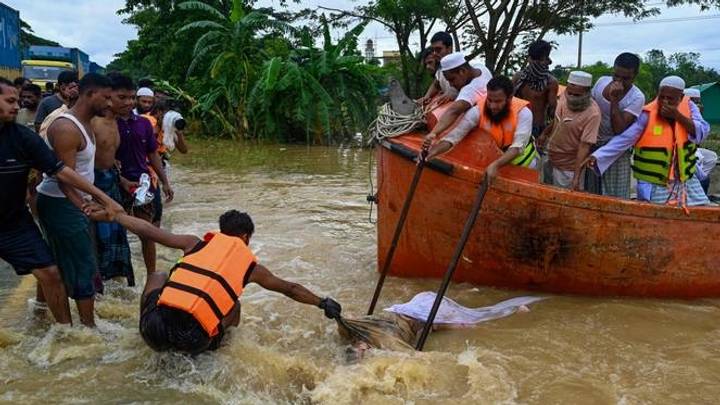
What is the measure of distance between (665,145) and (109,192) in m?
3.93

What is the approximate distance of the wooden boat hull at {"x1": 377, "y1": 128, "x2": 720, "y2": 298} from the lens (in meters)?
4.32

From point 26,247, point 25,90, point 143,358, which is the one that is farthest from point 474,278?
point 25,90

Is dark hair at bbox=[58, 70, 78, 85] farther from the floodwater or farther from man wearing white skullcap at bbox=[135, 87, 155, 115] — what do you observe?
the floodwater

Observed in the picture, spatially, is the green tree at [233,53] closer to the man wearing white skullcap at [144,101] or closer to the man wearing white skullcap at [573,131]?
the man wearing white skullcap at [144,101]

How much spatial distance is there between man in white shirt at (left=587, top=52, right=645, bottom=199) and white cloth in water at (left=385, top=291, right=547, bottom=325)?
129 cm

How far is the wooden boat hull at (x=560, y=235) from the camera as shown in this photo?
14.2ft

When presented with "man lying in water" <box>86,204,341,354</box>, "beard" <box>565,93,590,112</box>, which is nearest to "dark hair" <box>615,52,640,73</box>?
"beard" <box>565,93,590,112</box>

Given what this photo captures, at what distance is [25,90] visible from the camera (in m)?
6.95

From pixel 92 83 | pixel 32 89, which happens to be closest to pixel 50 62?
pixel 32 89

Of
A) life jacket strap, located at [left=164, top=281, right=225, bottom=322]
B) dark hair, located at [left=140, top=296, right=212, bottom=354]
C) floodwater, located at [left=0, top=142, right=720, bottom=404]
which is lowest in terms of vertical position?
floodwater, located at [left=0, top=142, right=720, bottom=404]

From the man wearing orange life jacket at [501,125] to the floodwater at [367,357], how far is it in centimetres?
110

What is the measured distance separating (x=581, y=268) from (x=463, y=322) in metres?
0.97

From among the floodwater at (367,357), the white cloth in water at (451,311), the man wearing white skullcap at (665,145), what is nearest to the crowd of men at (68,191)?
the floodwater at (367,357)

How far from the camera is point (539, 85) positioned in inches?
204
